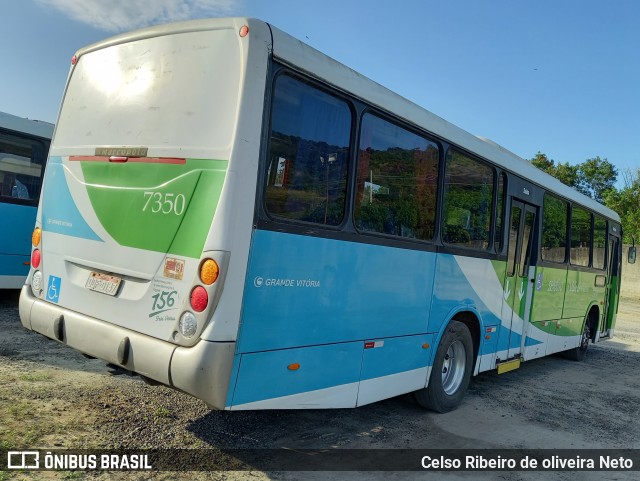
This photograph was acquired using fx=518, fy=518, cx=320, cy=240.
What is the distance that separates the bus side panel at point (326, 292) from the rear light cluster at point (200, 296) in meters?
0.24

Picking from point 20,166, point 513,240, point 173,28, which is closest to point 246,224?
point 173,28

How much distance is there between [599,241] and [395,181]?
7086mm

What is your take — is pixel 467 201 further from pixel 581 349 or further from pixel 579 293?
pixel 581 349

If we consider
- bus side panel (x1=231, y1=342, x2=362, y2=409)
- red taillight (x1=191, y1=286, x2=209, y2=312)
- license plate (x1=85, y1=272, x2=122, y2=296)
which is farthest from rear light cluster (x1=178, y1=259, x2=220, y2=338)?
license plate (x1=85, y1=272, x2=122, y2=296)

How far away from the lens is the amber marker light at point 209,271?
3.26 meters

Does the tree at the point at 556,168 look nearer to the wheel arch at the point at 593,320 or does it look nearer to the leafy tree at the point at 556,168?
the leafy tree at the point at 556,168

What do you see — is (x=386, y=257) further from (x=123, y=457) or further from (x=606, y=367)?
(x=606, y=367)

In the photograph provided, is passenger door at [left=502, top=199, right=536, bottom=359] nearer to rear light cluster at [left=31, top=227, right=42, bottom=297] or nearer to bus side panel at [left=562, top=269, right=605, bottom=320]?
bus side panel at [left=562, top=269, right=605, bottom=320]

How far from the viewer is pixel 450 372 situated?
6.02 meters

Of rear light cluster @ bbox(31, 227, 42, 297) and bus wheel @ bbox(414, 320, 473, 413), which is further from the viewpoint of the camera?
bus wheel @ bbox(414, 320, 473, 413)

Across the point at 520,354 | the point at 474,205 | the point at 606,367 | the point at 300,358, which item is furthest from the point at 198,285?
the point at 606,367

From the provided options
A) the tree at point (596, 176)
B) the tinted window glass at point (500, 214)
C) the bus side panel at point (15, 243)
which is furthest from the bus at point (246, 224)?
the tree at point (596, 176)

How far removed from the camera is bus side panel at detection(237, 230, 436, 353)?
11.5 feet

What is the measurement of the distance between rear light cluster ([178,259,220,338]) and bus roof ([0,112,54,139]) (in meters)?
7.48
